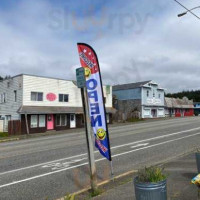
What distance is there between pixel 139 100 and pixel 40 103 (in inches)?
989

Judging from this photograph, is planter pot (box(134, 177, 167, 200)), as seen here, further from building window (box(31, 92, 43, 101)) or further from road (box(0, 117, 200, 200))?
building window (box(31, 92, 43, 101))

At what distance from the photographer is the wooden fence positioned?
31281 mm

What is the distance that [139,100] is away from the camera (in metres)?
55.4

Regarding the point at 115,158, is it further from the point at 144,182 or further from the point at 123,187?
the point at 144,182

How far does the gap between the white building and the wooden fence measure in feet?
1.95

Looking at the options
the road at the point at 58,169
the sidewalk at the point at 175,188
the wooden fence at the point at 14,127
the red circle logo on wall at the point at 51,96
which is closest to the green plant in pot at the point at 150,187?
the sidewalk at the point at 175,188

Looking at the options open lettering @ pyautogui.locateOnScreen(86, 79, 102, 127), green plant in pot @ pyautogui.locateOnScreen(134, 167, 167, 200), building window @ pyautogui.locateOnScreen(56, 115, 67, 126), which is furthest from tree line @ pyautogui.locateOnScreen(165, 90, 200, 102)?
green plant in pot @ pyautogui.locateOnScreen(134, 167, 167, 200)

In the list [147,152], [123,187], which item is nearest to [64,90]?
[147,152]

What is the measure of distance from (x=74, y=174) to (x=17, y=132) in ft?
78.3

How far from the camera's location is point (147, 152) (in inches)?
548

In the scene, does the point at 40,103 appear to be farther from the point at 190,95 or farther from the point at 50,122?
the point at 190,95

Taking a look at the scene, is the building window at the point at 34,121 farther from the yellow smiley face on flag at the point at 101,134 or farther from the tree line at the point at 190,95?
the tree line at the point at 190,95

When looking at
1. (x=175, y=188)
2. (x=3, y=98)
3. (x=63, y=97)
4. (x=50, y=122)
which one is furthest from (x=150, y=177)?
(x=3, y=98)

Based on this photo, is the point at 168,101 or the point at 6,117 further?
the point at 168,101
